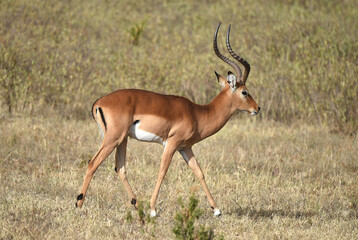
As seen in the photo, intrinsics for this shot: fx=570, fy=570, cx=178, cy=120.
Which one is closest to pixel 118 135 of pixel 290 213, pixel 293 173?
pixel 290 213

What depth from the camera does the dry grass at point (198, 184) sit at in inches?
217

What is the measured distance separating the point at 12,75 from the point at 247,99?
6.34 m

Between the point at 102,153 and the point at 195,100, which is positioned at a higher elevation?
the point at 102,153

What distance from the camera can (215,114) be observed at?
246 inches

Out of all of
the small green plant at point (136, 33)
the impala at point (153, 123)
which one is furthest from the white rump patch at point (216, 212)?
the small green plant at point (136, 33)

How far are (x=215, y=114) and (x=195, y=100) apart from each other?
20.9 ft

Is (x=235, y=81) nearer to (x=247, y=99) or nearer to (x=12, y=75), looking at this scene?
(x=247, y=99)

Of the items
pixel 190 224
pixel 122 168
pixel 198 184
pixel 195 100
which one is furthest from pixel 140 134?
pixel 195 100

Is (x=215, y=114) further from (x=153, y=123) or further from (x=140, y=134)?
(x=140, y=134)

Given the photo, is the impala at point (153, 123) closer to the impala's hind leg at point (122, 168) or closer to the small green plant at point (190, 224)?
the impala's hind leg at point (122, 168)

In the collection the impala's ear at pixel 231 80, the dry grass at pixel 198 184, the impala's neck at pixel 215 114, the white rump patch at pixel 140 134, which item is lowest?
the dry grass at pixel 198 184

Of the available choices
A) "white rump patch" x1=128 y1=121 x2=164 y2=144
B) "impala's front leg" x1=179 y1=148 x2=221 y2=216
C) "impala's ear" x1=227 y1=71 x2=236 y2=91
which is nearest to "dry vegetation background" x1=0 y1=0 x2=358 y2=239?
"impala's front leg" x1=179 y1=148 x2=221 y2=216

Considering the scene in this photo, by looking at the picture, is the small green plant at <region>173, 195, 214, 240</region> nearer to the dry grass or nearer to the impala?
the dry grass

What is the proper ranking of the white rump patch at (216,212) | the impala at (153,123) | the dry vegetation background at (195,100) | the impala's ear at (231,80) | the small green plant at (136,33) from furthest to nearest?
1. the small green plant at (136,33)
2. the impala's ear at (231,80)
3. the white rump patch at (216,212)
4. the dry vegetation background at (195,100)
5. the impala at (153,123)
